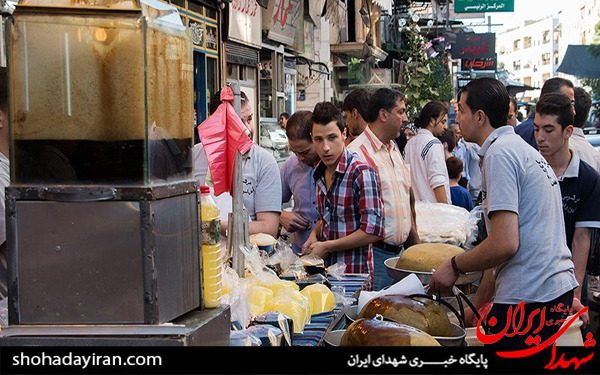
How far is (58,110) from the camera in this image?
214cm

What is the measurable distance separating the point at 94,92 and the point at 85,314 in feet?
2.09

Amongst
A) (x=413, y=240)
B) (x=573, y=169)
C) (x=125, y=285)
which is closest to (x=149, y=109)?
(x=125, y=285)

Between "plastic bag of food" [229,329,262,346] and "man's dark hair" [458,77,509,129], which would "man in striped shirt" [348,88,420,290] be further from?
"plastic bag of food" [229,329,262,346]

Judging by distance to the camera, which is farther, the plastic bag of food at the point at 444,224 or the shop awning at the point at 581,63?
the shop awning at the point at 581,63

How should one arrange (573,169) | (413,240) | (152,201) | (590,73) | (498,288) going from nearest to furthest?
(152,201), (498,288), (573,169), (413,240), (590,73)

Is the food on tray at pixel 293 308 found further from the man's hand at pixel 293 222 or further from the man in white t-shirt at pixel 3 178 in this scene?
the man's hand at pixel 293 222

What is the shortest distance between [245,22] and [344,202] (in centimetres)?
1127

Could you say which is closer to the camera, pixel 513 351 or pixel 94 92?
pixel 94 92

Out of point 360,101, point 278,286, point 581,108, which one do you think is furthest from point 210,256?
point 581,108

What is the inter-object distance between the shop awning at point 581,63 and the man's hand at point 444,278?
19.0 metres

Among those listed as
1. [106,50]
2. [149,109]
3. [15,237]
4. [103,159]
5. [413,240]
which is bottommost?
[413,240]

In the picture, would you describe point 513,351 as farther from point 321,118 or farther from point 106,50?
point 321,118

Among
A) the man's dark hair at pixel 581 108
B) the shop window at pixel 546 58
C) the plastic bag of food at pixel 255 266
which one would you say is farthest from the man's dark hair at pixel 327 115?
the shop window at pixel 546 58

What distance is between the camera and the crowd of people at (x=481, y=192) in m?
3.65
